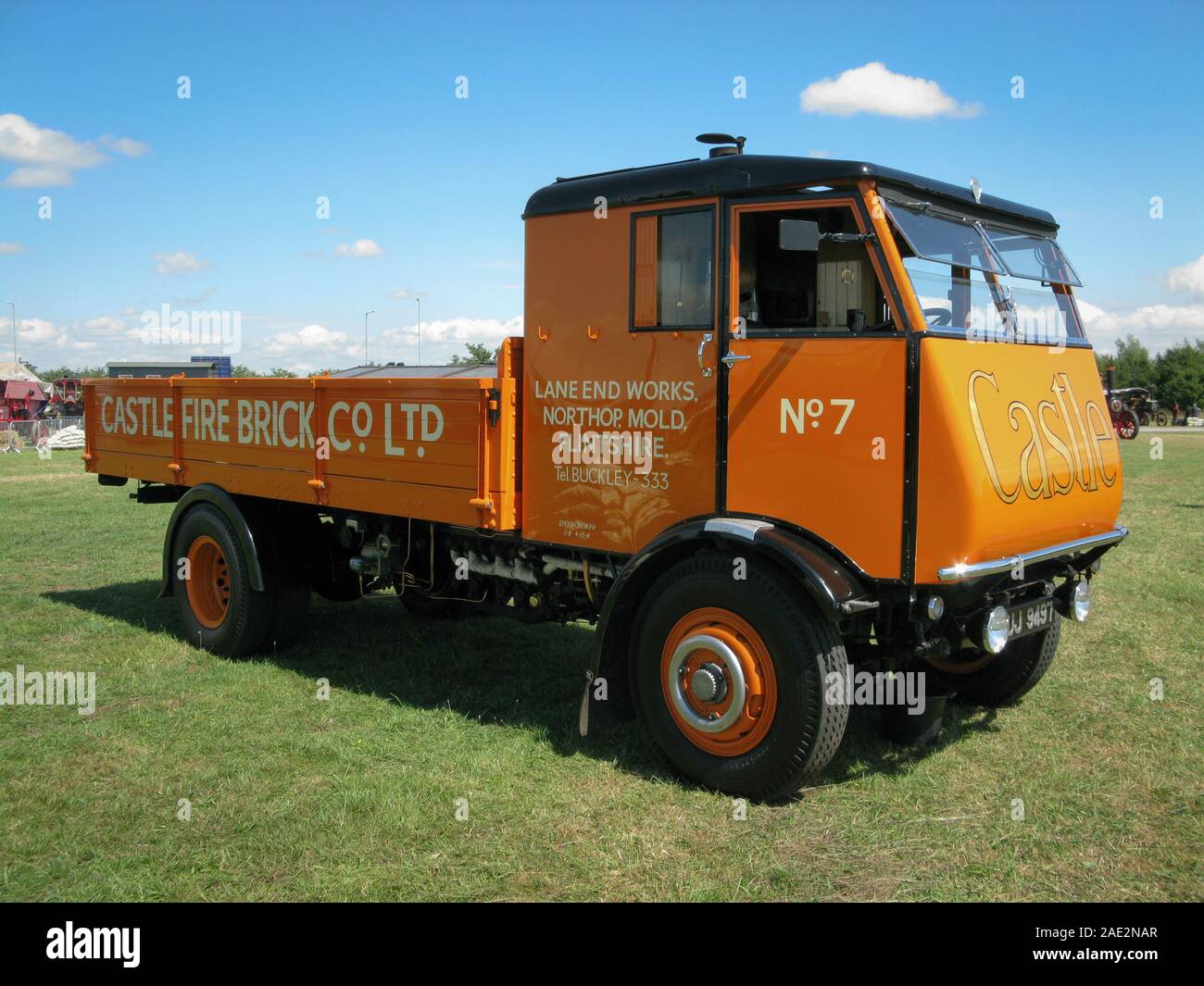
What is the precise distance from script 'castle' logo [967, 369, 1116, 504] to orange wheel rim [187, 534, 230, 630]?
570cm

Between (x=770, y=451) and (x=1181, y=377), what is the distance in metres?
80.2

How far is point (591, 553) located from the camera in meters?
5.70

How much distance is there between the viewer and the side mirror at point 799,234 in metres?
4.53

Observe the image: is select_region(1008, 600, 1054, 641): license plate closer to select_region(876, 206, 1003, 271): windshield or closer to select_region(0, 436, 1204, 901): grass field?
select_region(0, 436, 1204, 901): grass field

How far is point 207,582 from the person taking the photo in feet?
26.2

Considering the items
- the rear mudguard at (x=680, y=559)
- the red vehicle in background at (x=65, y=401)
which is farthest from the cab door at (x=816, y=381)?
the red vehicle in background at (x=65, y=401)

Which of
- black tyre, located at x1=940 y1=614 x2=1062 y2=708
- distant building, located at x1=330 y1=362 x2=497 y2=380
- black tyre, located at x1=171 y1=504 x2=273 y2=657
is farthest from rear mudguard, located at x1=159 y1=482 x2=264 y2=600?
black tyre, located at x1=940 y1=614 x2=1062 y2=708

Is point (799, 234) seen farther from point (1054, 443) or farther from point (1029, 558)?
point (1029, 558)

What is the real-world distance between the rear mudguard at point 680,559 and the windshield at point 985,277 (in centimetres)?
116

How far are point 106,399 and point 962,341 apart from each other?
7.41m

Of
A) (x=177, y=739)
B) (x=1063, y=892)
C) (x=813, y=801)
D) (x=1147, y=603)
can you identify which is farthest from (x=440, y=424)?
(x=1147, y=603)

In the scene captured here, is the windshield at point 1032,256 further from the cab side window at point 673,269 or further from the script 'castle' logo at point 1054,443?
the cab side window at point 673,269

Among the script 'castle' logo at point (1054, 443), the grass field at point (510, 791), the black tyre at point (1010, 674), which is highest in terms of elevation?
the script 'castle' logo at point (1054, 443)

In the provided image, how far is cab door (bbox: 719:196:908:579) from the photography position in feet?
14.9
